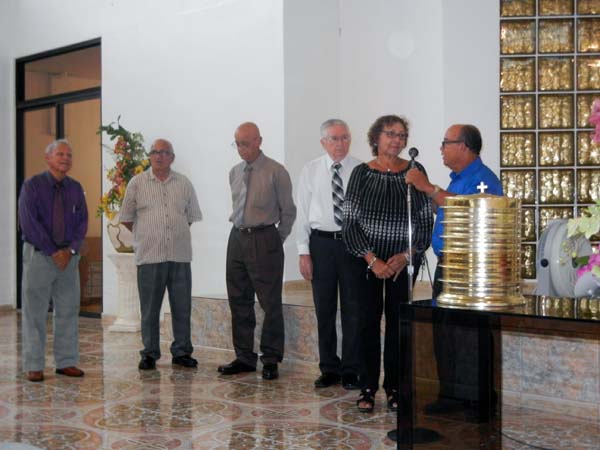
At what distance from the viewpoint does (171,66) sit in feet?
25.4

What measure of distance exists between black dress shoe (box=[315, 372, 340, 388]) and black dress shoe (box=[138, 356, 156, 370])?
1.21 m

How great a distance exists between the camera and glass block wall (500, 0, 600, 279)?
683cm

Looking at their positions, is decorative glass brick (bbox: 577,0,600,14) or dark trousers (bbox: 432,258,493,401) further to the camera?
decorative glass brick (bbox: 577,0,600,14)

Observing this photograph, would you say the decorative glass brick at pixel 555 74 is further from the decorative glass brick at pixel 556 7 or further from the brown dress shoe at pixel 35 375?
the brown dress shoe at pixel 35 375

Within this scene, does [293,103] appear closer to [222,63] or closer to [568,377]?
[222,63]

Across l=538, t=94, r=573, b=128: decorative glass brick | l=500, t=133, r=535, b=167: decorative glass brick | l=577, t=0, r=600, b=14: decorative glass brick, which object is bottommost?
l=500, t=133, r=535, b=167: decorative glass brick

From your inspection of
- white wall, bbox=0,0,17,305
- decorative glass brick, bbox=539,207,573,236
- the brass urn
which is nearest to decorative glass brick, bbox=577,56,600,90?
decorative glass brick, bbox=539,207,573,236

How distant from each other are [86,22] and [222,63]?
1878 millimetres

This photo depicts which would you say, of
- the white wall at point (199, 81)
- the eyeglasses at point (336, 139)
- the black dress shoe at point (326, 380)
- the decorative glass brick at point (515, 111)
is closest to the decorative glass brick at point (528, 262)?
the decorative glass brick at point (515, 111)

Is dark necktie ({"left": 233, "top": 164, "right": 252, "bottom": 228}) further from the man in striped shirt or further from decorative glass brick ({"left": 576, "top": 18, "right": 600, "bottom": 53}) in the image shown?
decorative glass brick ({"left": 576, "top": 18, "right": 600, "bottom": 53})

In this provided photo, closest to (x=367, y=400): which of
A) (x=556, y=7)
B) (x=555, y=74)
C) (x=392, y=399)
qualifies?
(x=392, y=399)

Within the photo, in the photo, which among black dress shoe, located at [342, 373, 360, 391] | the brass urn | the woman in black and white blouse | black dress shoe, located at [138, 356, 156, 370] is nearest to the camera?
the brass urn

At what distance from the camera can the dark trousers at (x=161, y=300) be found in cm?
554

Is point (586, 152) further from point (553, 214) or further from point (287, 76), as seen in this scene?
point (287, 76)
